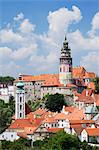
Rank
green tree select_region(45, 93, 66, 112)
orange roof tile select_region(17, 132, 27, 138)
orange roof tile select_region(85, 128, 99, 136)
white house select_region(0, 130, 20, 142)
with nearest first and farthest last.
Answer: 1. orange roof tile select_region(85, 128, 99, 136)
2. orange roof tile select_region(17, 132, 27, 138)
3. white house select_region(0, 130, 20, 142)
4. green tree select_region(45, 93, 66, 112)

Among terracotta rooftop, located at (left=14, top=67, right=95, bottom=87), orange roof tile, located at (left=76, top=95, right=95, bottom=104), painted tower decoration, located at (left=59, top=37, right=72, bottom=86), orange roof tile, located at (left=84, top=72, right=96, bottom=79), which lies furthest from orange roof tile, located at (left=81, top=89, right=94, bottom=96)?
orange roof tile, located at (left=84, top=72, right=96, bottom=79)

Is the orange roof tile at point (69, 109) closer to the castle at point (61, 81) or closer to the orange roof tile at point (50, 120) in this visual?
the orange roof tile at point (50, 120)

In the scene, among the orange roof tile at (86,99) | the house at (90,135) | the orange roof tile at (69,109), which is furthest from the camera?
the orange roof tile at (86,99)

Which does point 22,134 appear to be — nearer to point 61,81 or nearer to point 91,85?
point 61,81

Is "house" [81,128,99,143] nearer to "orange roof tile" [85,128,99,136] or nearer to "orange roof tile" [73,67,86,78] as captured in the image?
"orange roof tile" [85,128,99,136]

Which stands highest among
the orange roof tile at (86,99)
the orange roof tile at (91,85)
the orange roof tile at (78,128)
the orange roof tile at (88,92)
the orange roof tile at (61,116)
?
the orange roof tile at (91,85)

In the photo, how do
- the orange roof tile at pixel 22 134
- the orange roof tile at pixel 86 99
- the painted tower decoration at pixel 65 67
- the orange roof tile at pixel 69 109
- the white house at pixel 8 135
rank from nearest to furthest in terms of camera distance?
the orange roof tile at pixel 22 134
the white house at pixel 8 135
the orange roof tile at pixel 69 109
the orange roof tile at pixel 86 99
the painted tower decoration at pixel 65 67

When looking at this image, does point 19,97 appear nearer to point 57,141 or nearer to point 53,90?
point 53,90

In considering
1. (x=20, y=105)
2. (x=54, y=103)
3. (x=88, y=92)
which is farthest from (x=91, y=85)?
(x=20, y=105)

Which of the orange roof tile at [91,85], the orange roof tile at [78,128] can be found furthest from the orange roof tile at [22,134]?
the orange roof tile at [91,85]
